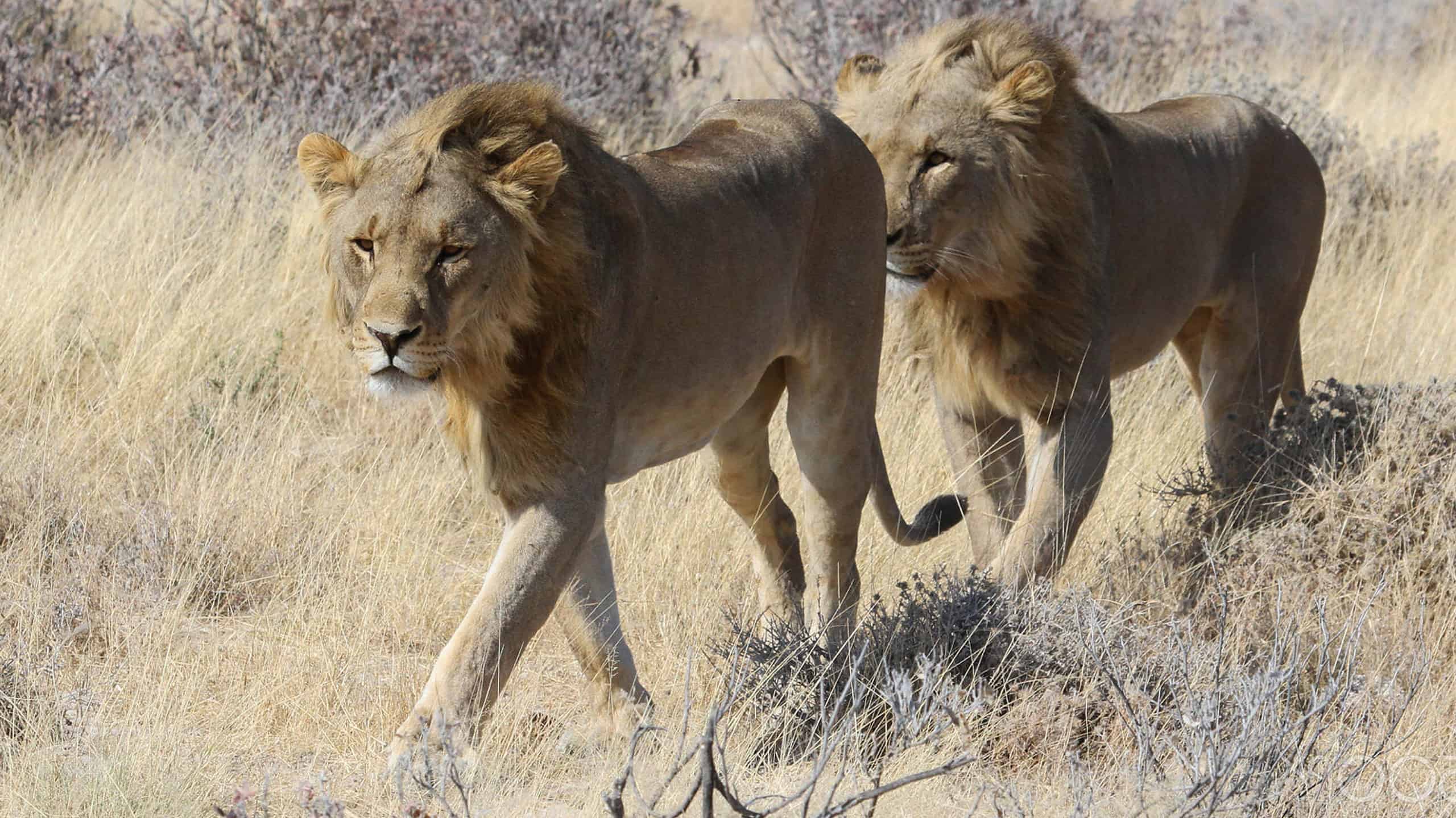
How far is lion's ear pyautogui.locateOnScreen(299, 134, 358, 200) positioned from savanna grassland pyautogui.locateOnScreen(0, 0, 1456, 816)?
1.20 metres

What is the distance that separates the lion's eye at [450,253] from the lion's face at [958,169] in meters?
1.82

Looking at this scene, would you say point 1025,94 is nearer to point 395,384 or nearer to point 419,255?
point 419,255

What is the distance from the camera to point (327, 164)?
3406mm

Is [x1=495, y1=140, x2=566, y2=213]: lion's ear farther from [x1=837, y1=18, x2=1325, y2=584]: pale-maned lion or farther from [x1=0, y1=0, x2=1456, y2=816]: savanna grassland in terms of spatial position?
[x1=837, y1=18, x2=1325, y2=584]: pale-maned lion

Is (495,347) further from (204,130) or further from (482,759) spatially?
(204,130)

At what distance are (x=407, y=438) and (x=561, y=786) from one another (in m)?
2.56

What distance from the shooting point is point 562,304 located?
11.4 ft

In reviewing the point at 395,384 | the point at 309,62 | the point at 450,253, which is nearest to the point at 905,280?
the point at 450,253

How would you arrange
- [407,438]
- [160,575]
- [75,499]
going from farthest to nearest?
1. [407,438]
2. [75,499]
3. [160,575]

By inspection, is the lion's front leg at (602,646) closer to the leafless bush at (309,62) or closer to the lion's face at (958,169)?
the lion's face at (958,169)

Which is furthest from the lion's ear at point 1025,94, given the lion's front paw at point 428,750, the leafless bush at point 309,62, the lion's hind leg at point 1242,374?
the leafless bush at point 309,62

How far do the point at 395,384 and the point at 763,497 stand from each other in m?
1.82

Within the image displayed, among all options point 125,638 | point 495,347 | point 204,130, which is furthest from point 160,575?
point 204,130

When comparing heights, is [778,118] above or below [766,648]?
above
